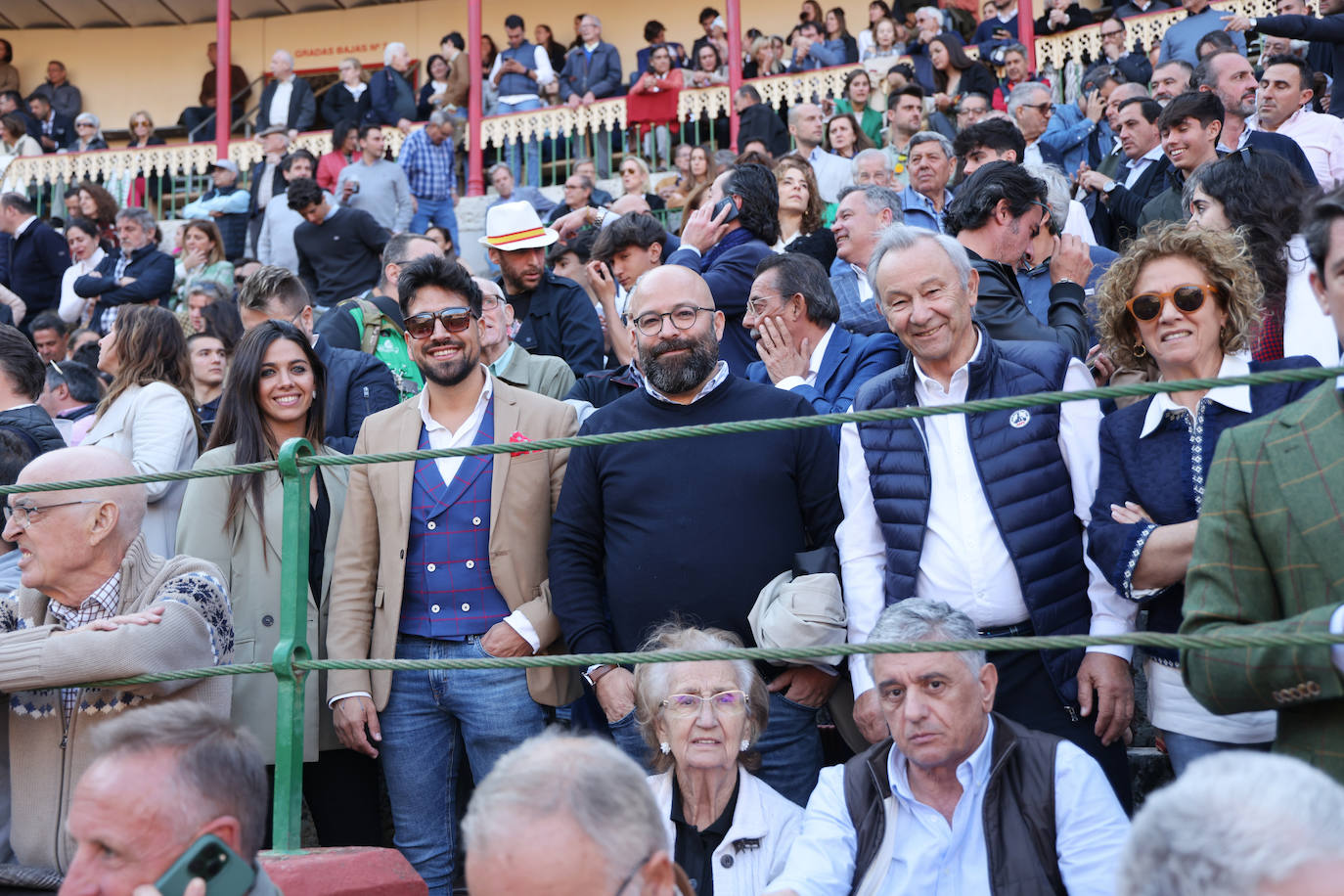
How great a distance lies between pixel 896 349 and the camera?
4359 millimetres

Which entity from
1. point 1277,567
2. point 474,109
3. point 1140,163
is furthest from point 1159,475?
point 474,109

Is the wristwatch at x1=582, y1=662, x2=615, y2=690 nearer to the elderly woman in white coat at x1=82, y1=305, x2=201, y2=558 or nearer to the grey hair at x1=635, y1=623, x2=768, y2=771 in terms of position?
the grey hair at x1=635, y1=623, x2=768, y2=771

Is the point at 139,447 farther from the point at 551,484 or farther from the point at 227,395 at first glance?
the point at 551,484

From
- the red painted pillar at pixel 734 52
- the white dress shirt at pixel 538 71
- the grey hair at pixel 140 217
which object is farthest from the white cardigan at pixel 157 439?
A: the white dress shirt at pixel 538 71

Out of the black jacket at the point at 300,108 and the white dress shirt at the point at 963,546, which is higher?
the black jacket at the point at 300,108

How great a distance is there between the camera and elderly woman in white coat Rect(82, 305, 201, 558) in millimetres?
4578

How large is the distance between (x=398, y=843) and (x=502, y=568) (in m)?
0.80

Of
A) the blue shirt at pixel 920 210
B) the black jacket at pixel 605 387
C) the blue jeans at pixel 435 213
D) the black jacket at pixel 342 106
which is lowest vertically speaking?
the black jacket at pixel 605 387

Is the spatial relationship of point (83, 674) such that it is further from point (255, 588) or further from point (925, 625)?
Answer: point (925, 625)

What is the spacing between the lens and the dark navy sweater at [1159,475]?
2965 mm

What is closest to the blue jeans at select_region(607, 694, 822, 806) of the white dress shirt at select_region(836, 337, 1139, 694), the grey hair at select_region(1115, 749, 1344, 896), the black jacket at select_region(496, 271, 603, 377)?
the white dress shirt at select_region(836, 337, 1139, 694)

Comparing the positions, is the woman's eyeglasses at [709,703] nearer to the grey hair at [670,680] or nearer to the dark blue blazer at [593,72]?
the grey hair at [670,680]

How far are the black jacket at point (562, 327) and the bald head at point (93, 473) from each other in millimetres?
2617

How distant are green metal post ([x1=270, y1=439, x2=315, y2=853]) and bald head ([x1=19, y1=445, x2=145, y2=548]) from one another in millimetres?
533
